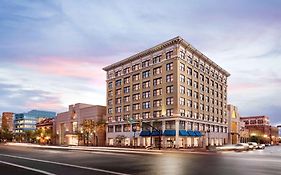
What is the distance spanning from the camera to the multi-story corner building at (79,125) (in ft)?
373

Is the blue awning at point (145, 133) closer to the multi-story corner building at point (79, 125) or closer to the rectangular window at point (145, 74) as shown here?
the rectangular window at point (145, 74)

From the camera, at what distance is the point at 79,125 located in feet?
405

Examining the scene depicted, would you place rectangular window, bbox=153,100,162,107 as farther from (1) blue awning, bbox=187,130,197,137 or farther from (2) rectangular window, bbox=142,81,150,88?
(1) blue awning, bbox=187,130,197,137

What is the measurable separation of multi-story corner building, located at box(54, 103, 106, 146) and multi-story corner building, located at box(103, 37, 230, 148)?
21.8 feet

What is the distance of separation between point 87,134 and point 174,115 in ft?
134

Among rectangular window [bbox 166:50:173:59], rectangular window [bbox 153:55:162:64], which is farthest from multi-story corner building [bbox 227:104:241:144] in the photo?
rectangular window [bbox 166:50:173:59]

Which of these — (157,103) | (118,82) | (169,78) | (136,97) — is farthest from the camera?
(118,82)

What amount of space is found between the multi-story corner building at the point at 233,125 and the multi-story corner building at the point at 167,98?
8695mm

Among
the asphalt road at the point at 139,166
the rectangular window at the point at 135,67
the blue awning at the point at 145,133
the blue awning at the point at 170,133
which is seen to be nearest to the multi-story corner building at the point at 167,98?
the blue awning at the point at 145,133

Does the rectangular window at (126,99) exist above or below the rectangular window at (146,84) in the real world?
below

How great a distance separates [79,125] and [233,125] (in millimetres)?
62554

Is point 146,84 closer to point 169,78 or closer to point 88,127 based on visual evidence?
point 169,78

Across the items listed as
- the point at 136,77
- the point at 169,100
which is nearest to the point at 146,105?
the point at 169,100

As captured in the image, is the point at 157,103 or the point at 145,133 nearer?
the point at 157,103
